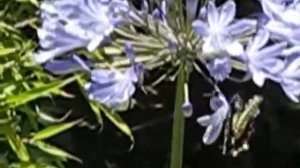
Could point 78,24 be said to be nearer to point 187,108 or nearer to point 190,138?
point 187,108

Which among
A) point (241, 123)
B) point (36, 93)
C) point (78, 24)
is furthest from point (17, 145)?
point (78, 24)

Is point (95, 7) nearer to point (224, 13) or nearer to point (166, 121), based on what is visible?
point (224, 13)

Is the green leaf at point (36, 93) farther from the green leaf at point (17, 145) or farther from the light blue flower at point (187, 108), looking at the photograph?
the light blue flower at point (187, 108)

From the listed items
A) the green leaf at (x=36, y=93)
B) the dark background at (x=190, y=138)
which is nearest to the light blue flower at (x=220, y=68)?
the green leaf at (x=36, y=93)

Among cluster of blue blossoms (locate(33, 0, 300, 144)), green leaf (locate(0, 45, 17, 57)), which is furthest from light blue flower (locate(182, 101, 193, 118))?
green leaf (locate(0, 45, 17, 57))

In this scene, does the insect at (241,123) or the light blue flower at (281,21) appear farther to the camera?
the insect at (241,123)

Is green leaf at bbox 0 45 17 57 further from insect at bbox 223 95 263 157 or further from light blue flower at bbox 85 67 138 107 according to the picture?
light blue flower at bbox 85 67 138 107
